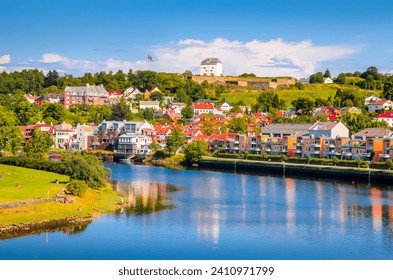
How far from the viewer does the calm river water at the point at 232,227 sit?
2164 centimetres

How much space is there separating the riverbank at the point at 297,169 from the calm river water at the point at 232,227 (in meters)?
4.12

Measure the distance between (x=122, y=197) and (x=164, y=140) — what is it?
33.5m

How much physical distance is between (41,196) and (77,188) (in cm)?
205

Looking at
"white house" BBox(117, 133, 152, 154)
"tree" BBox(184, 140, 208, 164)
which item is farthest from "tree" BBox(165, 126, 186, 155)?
"white house" BBox(117, 133, 152, 154)

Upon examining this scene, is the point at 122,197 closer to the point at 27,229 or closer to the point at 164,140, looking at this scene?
the point at 27,229

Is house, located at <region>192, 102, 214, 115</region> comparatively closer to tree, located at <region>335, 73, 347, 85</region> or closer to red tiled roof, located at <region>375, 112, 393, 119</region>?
red tiled roof, located at <region>375, 112, 393, 119</region>

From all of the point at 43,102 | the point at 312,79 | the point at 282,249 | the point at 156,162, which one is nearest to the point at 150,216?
the point at 282,249

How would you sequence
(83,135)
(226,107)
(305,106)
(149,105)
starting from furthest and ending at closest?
1. (226,107)
2. (149,105)
3. (305,106)
4. (83,135)

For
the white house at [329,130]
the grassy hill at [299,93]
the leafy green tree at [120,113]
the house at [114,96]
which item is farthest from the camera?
the grassy hill at [299,93]

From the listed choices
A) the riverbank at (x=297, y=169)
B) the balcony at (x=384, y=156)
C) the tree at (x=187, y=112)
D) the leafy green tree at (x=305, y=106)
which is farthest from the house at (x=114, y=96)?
the balcony at (x=384, y=156)

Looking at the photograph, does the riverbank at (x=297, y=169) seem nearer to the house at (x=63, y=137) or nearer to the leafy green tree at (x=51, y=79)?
the house at (x=63, y=137)

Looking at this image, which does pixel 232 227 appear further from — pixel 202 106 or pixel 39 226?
pixel 202 106

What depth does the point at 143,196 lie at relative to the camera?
33844 millimetres

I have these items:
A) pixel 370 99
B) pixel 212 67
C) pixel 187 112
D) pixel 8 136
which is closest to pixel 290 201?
pixel 8 136
